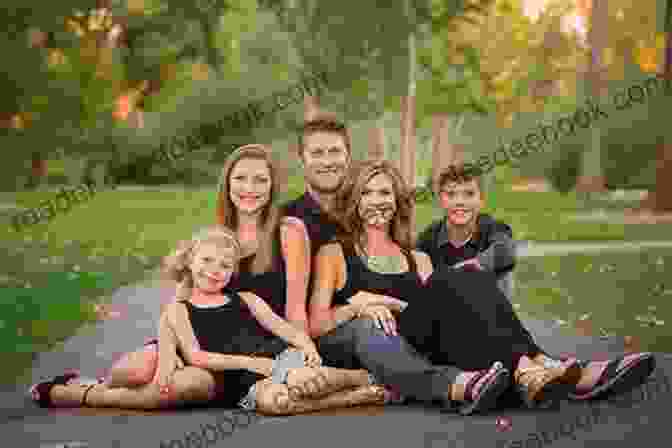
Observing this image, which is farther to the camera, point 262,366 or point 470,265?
point 470,265

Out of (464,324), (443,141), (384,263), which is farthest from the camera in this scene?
(443,141)

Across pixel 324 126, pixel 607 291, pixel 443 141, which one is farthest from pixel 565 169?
pixel 324 126

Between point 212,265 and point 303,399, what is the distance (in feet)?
2.67

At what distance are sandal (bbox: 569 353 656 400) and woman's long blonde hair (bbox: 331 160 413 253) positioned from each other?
3.89 ft

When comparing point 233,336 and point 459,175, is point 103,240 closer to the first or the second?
point 459,175

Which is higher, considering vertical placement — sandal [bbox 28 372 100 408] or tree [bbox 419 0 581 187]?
tree [bbox 419 0 581 187]

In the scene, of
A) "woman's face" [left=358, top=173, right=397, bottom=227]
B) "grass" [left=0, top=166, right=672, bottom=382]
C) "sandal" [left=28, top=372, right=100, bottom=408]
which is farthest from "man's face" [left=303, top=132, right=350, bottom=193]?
"grass" [left=0, top=166, right=672, bottom=382]

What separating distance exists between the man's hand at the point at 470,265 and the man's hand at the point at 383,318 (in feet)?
1.38

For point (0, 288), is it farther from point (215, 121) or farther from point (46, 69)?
point (215, 121)

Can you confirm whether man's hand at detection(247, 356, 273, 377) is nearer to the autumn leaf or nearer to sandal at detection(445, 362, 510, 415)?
sandal at detection(445, 362, 510, 415)

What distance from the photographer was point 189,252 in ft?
18.4

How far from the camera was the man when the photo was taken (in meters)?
5.32

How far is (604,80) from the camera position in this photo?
27281mm

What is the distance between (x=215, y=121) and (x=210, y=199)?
4729 mm
